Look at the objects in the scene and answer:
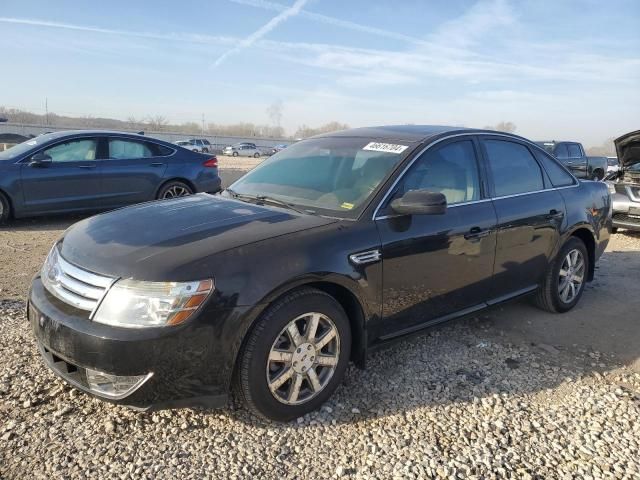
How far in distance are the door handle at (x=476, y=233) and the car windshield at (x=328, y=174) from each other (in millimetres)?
742

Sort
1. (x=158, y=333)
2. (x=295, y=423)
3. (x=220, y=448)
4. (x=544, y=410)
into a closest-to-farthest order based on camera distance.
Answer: (x=158, y=333) → (x=220, y=448) → (x=295, y=423) → (x=544, y=410)

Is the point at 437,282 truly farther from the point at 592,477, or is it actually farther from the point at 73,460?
the point at 73,460

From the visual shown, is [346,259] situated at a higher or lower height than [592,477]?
higher

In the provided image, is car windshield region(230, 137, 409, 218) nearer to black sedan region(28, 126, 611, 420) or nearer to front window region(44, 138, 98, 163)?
black sedan region(28, 126, 611, 420)

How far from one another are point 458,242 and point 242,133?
12768 cm

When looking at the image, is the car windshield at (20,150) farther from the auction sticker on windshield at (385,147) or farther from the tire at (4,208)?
the auction sticker on windshield at (385,147)

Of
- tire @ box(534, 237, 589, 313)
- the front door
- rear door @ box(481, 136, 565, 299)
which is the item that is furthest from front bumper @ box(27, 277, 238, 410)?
tire @ box(534, 237, 589, 313)

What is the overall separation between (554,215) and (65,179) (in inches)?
275

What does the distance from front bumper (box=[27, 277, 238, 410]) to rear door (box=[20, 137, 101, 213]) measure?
5.90 m

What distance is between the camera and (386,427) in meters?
2.80

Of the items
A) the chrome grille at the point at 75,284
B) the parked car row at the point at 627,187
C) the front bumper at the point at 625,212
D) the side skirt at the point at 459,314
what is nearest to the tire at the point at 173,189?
the chrome grille at the point at 75,284

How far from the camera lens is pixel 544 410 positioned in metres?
3.05

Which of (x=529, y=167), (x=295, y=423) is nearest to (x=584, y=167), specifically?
(x=529, y=167)

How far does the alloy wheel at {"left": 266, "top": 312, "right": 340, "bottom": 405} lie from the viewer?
272cm
